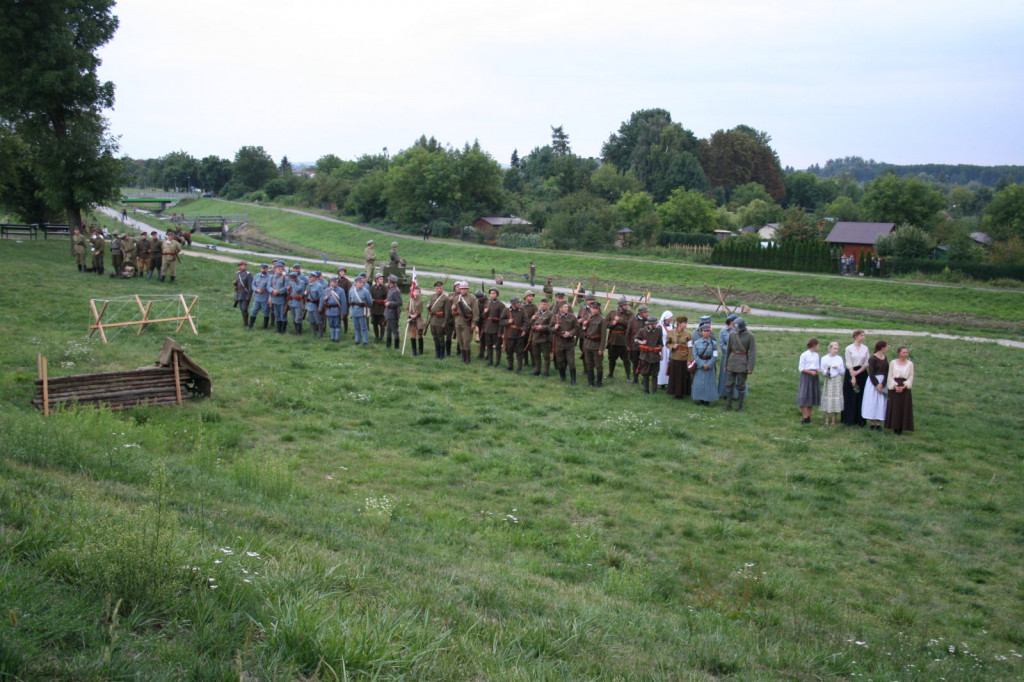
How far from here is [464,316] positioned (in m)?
18.8

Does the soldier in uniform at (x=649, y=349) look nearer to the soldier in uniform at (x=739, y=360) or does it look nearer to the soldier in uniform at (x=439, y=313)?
the soldier in uniform at (x=739, y=360)

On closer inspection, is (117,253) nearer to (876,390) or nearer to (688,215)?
(876,390)

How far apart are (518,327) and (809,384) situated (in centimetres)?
674

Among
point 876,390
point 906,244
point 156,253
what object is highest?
point 906,244

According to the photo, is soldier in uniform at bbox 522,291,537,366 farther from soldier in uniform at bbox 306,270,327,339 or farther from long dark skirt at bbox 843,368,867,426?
long dark skirt at bbox 843,368,867,426

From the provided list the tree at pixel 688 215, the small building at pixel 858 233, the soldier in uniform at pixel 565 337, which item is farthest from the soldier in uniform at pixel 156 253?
the tree at pixel 688 215

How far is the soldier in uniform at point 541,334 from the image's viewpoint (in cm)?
1742

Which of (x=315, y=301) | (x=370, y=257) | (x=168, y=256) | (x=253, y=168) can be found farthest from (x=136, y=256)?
(x=253, y=168)

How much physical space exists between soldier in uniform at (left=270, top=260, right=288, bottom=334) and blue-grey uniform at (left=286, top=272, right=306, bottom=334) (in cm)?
17

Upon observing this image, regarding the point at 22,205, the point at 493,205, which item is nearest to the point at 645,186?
the point at 493,205

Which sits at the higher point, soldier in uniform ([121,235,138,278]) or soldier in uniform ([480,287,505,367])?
soldier in uniform ([121,235,138,278])

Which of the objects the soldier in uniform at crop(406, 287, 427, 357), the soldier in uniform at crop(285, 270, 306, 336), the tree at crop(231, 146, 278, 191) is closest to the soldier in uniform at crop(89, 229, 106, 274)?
the soldier in uniform at crop(285, 270, 306, 336)

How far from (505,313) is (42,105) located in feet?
89.5

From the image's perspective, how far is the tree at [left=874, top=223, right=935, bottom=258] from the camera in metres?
44.3
